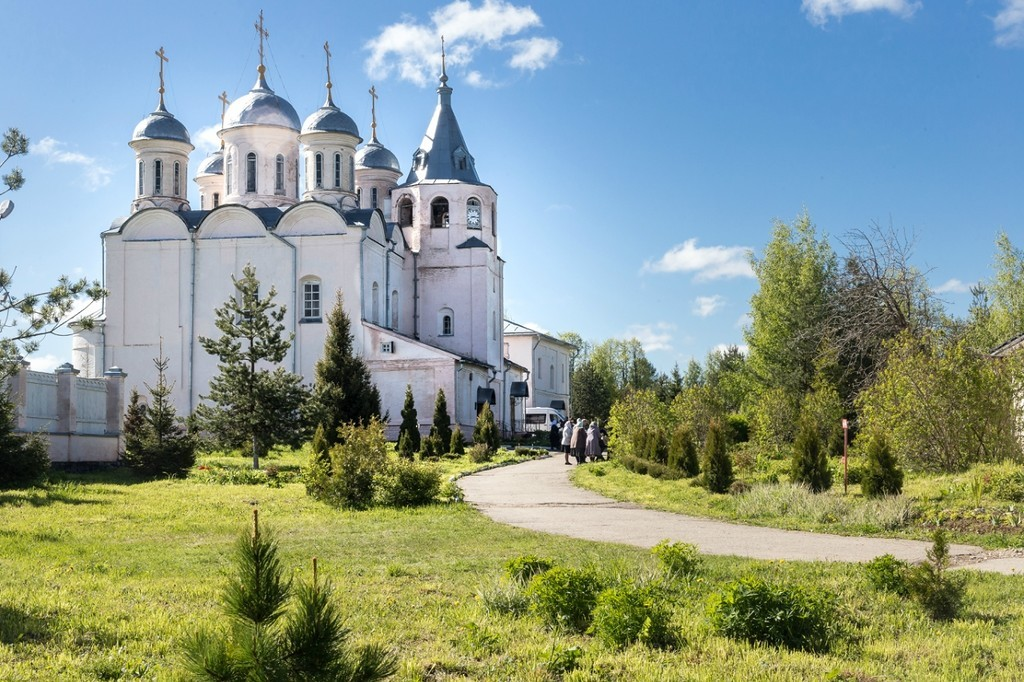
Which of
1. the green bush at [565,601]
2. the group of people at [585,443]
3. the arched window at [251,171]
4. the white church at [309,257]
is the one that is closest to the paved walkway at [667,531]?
the green bush at [565,601]

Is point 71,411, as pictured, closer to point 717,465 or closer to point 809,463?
point 717,465

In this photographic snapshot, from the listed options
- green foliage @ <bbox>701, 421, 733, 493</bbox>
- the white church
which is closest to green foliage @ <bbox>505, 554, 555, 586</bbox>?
green foliage @ <bbox>701, 421, 733, 493</bbox>

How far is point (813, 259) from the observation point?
1545 inches

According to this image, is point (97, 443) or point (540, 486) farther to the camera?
point (97, 443)

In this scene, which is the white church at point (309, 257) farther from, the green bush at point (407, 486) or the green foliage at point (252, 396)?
the green bush at point (407, 486)

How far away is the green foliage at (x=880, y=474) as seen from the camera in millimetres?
15312

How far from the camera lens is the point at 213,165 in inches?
1887

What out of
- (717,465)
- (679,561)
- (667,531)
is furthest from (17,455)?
(679,561)

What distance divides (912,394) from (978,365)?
4.61ft

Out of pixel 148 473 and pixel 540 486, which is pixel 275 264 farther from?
pixel 540 486

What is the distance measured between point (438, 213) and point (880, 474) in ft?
102

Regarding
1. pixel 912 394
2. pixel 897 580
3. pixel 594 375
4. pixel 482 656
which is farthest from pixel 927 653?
pixel 594 375

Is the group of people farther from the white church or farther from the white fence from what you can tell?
the white fence

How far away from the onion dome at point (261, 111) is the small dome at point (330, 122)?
533 millimetres
